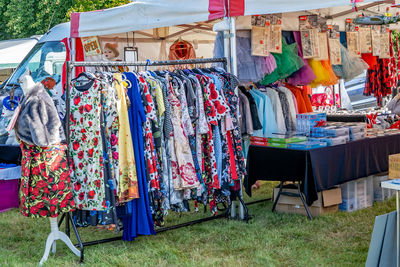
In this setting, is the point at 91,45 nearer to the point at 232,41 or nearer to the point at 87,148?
the point at 232,41

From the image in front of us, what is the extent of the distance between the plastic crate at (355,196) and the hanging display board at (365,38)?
236 cm

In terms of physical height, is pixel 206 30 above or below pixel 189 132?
above

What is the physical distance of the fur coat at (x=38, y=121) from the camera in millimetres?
4344

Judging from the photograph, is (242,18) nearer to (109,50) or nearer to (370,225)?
(370,225)

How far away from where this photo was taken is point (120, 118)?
4.73 meters

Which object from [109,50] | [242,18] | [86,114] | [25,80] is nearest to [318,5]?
[242,18]

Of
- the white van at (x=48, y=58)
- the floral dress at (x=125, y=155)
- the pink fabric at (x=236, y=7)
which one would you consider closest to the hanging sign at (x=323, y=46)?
the pink fabric at (x=236, y=7)

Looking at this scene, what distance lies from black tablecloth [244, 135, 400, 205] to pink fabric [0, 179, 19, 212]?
9.42 feet

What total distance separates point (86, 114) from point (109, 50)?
4.57 meters

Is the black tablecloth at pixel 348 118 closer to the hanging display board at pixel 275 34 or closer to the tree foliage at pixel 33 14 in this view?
the hanging display board at pixel 275 34

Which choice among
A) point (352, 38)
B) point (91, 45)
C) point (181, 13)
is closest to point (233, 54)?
point (181, 13)

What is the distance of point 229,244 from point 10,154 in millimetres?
3283

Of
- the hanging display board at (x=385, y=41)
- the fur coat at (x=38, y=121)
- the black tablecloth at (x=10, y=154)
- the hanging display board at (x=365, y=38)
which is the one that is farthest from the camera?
the hanging display board at (x=385, y=41)

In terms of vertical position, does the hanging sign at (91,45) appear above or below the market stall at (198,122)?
above
